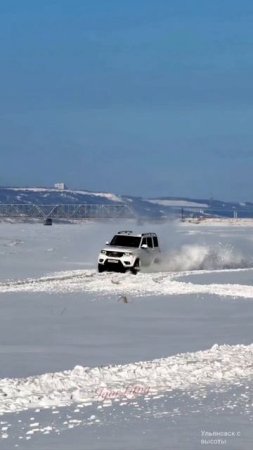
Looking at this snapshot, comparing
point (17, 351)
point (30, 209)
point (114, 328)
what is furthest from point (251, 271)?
point (30, 209)

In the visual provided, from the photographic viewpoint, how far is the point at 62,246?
5681 cm

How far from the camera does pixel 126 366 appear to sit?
419 inches

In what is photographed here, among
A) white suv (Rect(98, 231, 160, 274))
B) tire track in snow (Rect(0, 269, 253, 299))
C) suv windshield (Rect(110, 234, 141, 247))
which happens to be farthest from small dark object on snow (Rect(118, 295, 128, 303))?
suv windshield (Rect(110, 234, 141, 247))

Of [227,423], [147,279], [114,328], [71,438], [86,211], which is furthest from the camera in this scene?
[86,211]

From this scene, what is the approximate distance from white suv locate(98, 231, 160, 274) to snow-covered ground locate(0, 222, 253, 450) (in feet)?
18.0

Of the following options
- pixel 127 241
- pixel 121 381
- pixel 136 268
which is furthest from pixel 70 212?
pixel 121 381

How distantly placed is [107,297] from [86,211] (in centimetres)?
11880

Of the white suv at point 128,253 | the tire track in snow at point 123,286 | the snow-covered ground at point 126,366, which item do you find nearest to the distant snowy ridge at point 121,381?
the snow-covered ground at point 126,366

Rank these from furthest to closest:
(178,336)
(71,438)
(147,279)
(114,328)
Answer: (147,279) → (114,328) → (178,336) → (71,438)

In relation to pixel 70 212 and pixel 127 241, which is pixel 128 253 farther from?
pixel 70 212

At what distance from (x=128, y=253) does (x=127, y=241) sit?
1.97m

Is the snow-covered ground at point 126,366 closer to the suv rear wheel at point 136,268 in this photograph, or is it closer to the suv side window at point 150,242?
the suv rear wheel at point 136,268

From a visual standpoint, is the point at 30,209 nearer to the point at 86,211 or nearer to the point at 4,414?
the point at 86,211

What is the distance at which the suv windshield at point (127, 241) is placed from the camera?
32.7 metres
